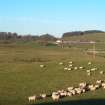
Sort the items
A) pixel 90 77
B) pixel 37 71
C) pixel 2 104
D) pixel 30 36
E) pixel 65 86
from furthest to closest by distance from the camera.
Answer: pixel 30 36 < pixel 37 71 < pixel 90 77 < pixel 65 86 < pixel 2 104

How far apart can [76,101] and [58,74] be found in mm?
12502

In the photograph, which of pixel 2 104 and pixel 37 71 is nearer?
pixel 2 104

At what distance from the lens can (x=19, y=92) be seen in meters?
24.2

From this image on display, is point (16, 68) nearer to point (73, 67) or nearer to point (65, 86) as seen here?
point (73, 67)

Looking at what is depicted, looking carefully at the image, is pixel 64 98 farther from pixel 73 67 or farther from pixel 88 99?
pixel 73 67

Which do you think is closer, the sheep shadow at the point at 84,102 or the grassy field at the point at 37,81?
the sheep shadow at the point at 84,102

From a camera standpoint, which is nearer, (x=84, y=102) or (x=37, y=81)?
(x=84, y=102)

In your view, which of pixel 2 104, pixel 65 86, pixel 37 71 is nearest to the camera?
pixel 2 104

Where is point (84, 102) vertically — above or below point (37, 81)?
above

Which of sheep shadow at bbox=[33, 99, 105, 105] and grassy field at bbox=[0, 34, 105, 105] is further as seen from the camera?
grassy field at bbox=[0, 34, 105, 105]

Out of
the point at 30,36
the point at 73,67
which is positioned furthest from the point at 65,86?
the point at 30,36

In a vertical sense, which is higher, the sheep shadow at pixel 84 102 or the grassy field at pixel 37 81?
the sheep shadow at pixel 84 102

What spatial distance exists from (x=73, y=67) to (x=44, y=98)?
15721 millimetres

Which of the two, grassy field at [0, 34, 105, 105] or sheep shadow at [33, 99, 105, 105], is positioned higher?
sheep shadow at [33, 99, 105, 105]
